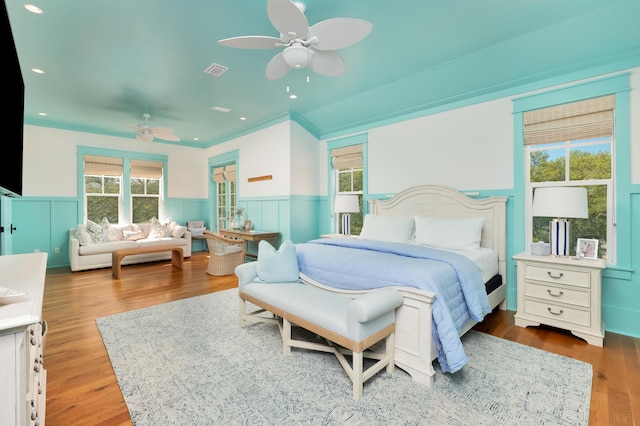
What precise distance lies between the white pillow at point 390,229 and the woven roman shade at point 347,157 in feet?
4.47

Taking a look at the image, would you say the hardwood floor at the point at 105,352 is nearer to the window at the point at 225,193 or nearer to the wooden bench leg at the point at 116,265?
the wooden bench leg at the point at 116,265

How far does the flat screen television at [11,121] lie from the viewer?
1.49 m

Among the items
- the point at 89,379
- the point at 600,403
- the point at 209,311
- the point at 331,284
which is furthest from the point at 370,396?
the point at 209,311

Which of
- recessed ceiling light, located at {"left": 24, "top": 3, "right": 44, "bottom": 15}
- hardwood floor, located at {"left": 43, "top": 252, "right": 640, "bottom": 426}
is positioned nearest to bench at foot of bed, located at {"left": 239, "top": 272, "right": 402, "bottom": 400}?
hardwood floor, located at {"left": 43, "top": 252, "right": 640, "bottom": 426}

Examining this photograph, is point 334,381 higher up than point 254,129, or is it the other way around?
point 254,129

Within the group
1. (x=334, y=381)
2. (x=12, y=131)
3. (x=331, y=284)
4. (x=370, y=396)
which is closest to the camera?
(x=12, y=131)

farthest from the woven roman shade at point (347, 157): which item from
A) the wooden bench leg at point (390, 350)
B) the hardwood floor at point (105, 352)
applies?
the wooden bench leg at point (390, 350)

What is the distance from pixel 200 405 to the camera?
183cm

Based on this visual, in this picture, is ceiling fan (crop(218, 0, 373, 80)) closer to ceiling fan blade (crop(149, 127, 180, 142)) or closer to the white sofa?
ceiling fan blade (crop(149, 127, 180, 142))

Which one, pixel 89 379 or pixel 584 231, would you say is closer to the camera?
pixel 89 379

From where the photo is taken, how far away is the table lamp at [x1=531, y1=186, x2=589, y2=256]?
8.74 feet

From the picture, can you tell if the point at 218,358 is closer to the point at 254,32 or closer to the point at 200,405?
the point at 200,405

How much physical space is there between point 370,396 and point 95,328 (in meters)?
2.73

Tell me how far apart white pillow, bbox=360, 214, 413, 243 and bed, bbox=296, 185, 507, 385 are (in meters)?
0.01
